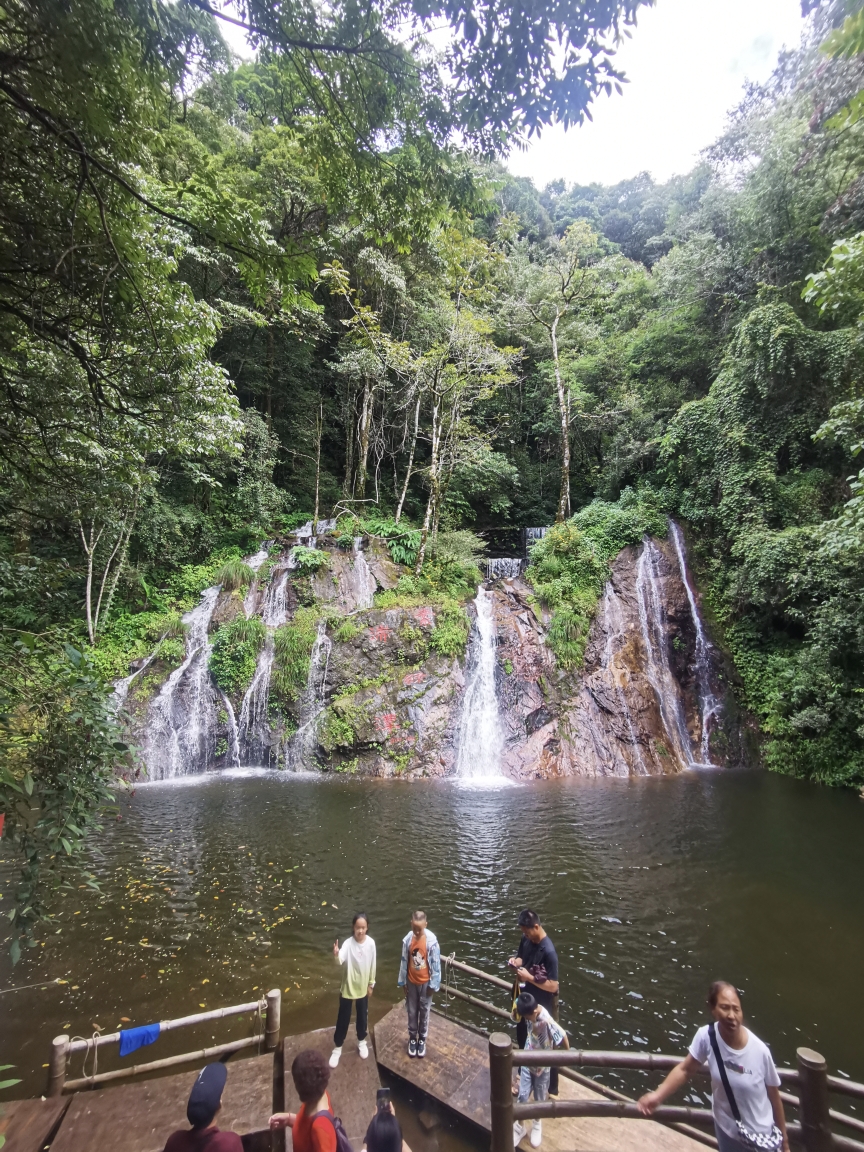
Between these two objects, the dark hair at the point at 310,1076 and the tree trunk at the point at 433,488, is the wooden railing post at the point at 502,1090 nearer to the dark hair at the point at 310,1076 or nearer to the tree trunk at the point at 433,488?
the dark hair at the point at 310,1076

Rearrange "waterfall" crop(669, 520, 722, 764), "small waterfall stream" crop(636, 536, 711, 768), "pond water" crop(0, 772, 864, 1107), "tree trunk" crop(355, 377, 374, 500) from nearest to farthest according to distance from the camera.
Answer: "pond water" crop(0, 772, 864, 1107)
"small waterfall stream" crop(636, 536, 711, 768)
"waterfall" crop(669, 520, 722, 764)
"tree trunk" crop(355, 377, 374, 500)

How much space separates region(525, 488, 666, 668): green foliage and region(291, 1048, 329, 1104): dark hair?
546 inches

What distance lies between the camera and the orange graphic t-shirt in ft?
13.0

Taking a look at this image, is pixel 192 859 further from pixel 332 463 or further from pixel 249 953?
pixel 332 463

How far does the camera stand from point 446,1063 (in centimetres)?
384

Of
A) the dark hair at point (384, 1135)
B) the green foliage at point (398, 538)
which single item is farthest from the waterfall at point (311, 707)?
the dark hair at point (384, 1135)

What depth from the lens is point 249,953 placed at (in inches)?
223

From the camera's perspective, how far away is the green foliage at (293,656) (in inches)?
582

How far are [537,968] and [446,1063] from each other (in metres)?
1.06

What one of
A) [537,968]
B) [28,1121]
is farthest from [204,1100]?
[537,968]

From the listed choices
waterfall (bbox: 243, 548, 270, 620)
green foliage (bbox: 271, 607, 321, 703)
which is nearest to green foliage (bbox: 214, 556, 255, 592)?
waterfall (bbox: 243, 548, 270, 620)

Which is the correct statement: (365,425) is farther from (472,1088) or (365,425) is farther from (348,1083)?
(472,1088)

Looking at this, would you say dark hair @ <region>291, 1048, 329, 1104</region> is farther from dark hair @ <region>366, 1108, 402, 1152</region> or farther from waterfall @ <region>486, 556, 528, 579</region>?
waterfall @ <region>486, 556, 528, 579</region>

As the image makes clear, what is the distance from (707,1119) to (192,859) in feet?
25.3
